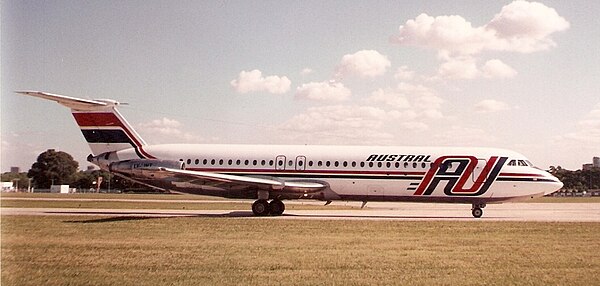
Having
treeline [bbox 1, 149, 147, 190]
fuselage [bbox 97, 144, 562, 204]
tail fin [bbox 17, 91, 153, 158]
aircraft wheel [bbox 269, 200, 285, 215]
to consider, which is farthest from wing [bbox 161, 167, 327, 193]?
treeline [bbox 1, 149, 147, 190]

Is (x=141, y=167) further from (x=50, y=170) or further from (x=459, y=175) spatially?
(x=50, y=170)

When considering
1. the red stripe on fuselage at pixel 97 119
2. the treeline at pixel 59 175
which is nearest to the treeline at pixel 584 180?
the treeline at pixel 59 175

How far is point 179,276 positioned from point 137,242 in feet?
16.2

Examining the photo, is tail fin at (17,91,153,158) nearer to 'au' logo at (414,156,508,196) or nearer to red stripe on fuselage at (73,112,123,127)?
red stripe on fuselage at (73,112,123,127)

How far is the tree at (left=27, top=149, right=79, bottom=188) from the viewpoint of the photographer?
106 metres

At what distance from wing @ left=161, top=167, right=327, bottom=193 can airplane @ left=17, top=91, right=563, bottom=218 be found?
0.16 ft

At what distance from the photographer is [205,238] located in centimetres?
1512

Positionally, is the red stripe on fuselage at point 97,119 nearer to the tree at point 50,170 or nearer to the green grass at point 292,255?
the green grass at point 292,255

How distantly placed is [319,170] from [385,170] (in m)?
3.17

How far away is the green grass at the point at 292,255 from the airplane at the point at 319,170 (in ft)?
22.0

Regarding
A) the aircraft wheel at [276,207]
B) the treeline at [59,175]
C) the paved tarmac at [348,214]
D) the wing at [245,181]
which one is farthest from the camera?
the treeline at [59,175]

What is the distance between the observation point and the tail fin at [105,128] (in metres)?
27.4

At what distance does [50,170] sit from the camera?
10675 centimetres

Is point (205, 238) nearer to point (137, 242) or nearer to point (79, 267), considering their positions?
point (137, 242)
